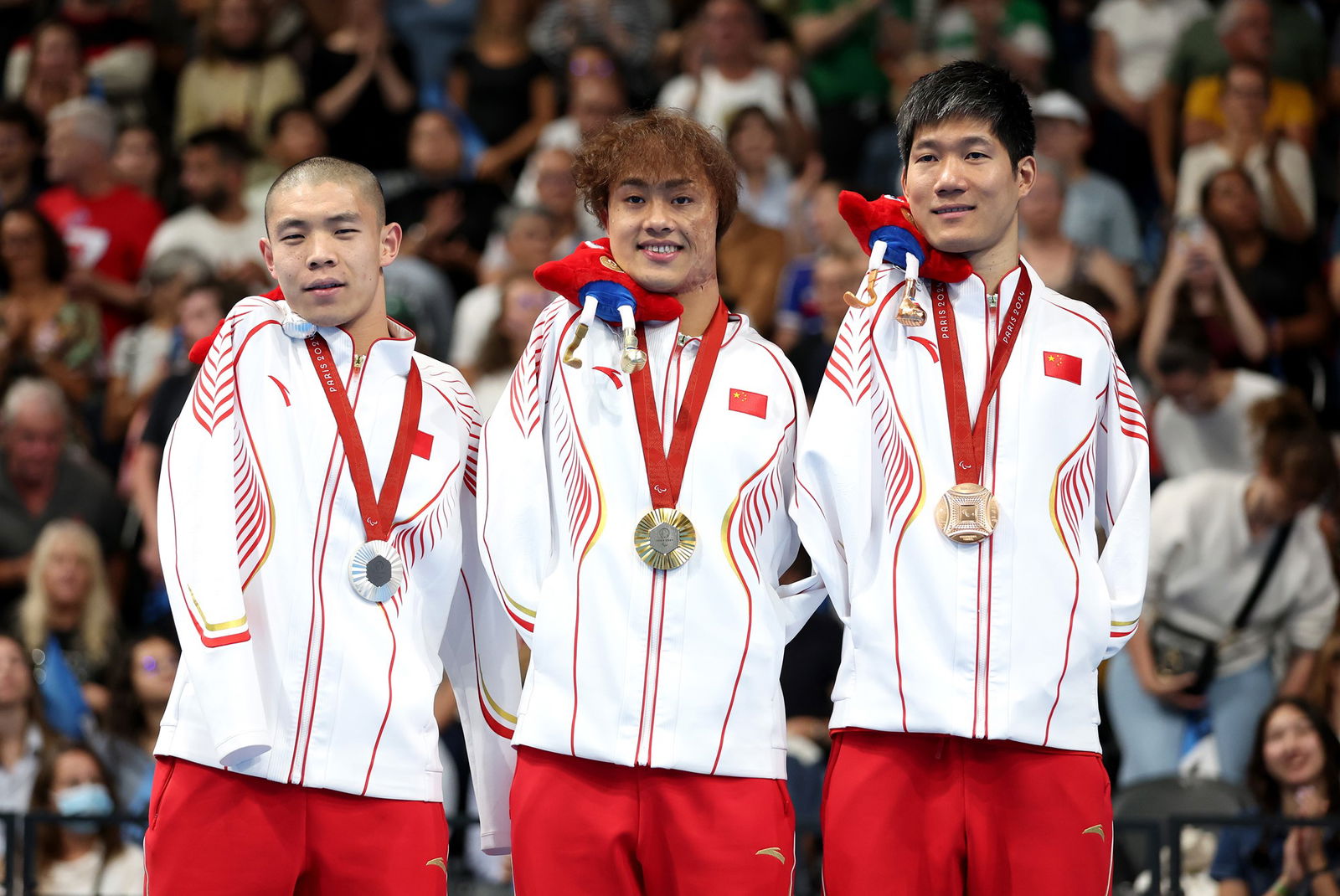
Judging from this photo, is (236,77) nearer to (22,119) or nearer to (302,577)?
(22,119)

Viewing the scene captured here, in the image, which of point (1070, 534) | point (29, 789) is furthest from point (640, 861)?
point (29, 789)

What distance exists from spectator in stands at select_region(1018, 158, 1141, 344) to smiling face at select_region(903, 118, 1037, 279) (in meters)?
3.90

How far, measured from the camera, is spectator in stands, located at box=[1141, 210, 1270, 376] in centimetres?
816

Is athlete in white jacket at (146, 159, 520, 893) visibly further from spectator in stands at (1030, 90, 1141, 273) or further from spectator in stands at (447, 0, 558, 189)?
spectator in stands at (447, 0, 558, 189)

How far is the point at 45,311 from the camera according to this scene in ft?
30.6

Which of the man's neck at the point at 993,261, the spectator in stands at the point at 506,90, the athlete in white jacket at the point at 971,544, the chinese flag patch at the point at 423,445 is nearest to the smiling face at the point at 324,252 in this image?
the chinese flag patch at the point at 423,445

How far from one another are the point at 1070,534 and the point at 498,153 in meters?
6.90

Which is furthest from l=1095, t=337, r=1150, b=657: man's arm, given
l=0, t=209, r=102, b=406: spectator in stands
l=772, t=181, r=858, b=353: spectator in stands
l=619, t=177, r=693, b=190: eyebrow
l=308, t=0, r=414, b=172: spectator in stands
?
l=308, t=0, r=414, b=172: spectator in stands

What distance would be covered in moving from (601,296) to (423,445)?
52cm

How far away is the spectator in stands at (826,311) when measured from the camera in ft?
24.6

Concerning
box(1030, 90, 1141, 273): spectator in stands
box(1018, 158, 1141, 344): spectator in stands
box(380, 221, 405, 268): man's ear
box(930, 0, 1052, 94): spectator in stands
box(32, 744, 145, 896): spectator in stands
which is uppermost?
box(930, 0, 1052, 94): spectator in stands

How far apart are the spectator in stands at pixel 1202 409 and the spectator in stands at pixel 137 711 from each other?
4102 mm

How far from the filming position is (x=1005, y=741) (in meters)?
3.92

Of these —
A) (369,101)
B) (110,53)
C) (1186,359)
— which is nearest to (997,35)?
(1186,359)
